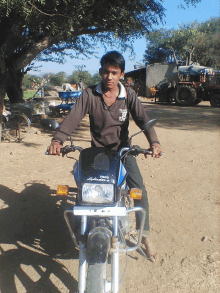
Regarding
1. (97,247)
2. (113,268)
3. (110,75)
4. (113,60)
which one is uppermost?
(113,60)

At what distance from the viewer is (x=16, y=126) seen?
8.57 meters

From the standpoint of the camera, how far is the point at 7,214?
3.95 m

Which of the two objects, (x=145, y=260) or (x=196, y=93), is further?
(x=196, y=93)

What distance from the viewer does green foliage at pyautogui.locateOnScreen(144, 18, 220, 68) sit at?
35.6m

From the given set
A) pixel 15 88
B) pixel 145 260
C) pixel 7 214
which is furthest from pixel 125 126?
pixel 15 88

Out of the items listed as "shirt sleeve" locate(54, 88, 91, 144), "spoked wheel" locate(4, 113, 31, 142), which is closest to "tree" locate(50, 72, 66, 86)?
"spoked wheel" locate(4, 113, 31, 142)

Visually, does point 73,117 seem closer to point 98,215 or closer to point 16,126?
point 98,215

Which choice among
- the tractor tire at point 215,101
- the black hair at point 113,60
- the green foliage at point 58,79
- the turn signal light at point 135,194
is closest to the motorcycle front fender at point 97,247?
the turn signal light at point 135,194

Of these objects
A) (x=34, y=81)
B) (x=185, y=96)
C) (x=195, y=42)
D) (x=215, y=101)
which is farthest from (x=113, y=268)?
(x=195, y=42)

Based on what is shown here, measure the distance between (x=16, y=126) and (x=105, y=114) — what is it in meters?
6.48

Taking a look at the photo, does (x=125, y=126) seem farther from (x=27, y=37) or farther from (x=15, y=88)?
(x=15, y=88)

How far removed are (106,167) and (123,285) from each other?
125cm

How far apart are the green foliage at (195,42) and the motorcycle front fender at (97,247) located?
33857 millimetres

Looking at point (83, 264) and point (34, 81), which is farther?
point (34, 81)
